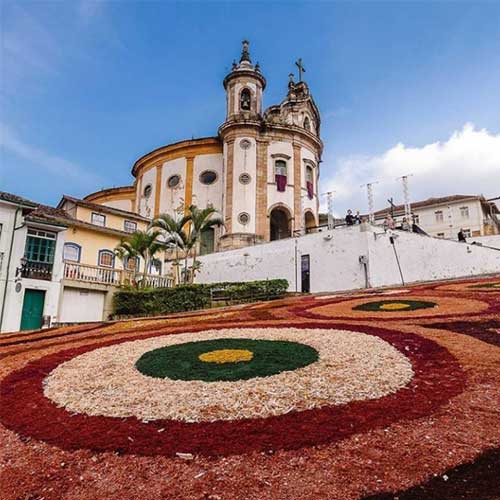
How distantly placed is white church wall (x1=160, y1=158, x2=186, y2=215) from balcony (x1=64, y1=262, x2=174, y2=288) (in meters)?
17.2

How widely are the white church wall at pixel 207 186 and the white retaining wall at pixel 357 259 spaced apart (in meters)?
11.3

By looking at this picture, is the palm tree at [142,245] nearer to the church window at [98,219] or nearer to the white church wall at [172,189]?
the church window at [98,219]

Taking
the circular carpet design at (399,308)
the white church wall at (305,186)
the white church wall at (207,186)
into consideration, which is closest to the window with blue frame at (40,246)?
the circular carpet design at (399,308)

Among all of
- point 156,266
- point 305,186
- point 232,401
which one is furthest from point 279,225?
point 232,401

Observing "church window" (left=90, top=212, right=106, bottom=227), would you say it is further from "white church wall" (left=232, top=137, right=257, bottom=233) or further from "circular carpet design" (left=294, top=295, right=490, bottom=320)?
"circular carpet design" (left=294, top=295, right=490, bottom=320)

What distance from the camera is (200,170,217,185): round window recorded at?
137 ft

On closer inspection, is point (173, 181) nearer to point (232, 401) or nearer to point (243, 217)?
point (243, 217)

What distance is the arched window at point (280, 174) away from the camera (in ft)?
129

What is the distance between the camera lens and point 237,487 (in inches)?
136

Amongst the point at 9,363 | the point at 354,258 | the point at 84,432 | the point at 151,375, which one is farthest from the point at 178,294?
the point at 84,432

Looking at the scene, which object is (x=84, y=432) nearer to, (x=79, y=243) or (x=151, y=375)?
(x=151, y=375)

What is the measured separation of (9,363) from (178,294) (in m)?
13.3

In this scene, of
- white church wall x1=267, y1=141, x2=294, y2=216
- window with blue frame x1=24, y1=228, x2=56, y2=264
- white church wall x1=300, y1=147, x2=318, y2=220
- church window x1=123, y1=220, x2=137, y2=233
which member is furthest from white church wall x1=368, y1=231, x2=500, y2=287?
church window x1=123, y1=220, x2=137, y2=233

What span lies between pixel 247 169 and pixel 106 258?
1691 cm
